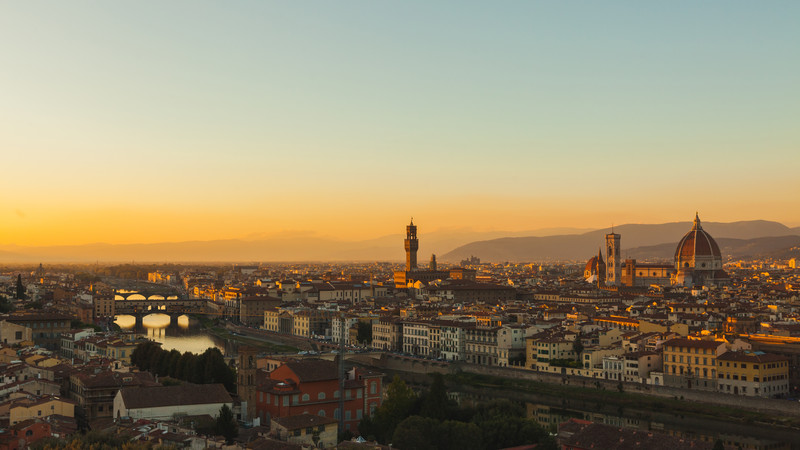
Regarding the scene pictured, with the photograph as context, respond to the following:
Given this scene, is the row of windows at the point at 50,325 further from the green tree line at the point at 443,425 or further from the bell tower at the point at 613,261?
the bell tower at the point at 613,261

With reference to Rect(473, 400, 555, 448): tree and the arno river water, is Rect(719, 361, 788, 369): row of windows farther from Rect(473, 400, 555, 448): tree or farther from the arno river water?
Rect(473, 400, 555, 448): tree

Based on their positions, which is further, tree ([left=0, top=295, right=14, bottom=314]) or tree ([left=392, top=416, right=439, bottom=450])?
tree ([left=0, top=295, right=14, bottom=314])

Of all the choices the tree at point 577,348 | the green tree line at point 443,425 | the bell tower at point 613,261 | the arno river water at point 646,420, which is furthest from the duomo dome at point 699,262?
the green tree line at point 443,425

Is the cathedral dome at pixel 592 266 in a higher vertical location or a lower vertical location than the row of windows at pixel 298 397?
higher

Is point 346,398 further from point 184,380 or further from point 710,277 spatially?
point 710,277

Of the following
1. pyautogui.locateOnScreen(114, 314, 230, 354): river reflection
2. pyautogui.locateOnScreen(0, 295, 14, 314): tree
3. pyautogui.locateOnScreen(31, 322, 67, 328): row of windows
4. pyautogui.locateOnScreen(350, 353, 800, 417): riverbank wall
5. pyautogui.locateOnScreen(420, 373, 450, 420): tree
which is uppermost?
pyautogui.locateOnScreen(0, 295, 14, 314): tree

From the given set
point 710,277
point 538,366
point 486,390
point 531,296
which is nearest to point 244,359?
point 486,390

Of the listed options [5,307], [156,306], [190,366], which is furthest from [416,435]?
[156,306]

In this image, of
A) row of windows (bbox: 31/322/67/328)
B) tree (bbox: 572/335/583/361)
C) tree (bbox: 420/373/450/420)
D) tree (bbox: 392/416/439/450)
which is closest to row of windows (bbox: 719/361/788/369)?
tree (bbox: 572/335/583/361)

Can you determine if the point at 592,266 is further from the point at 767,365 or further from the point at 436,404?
the point at 436,404
